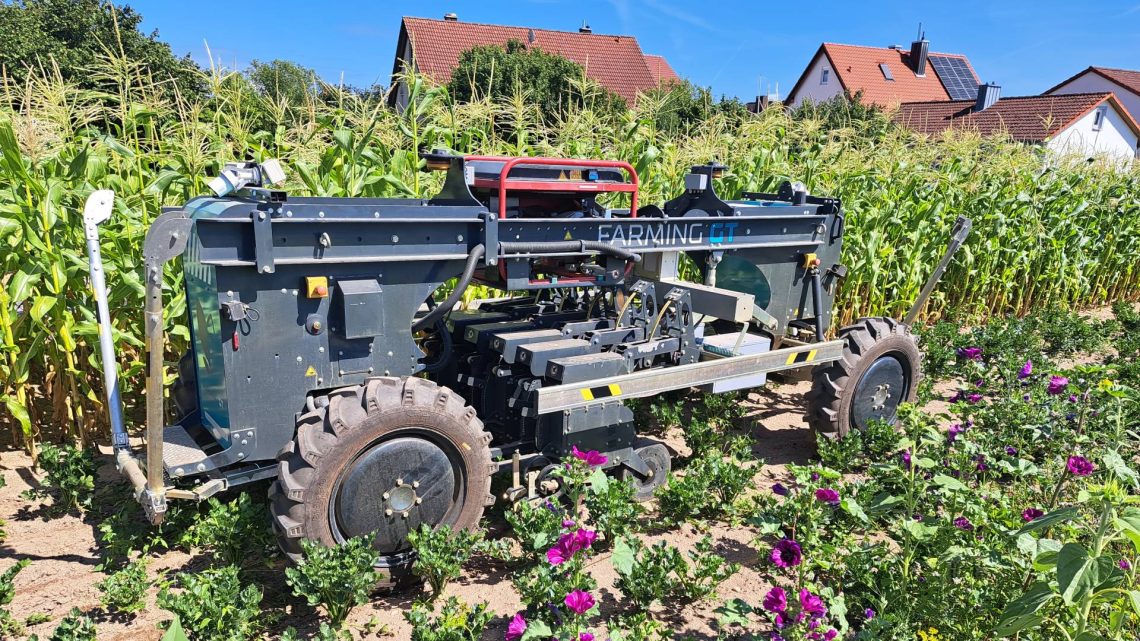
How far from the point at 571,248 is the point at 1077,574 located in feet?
9.93

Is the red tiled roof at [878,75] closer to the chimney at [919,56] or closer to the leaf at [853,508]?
the chimney at [919,56]

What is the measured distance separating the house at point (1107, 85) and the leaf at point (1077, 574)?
46.2 metres

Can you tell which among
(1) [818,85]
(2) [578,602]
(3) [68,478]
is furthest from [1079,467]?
(1) [818,85]

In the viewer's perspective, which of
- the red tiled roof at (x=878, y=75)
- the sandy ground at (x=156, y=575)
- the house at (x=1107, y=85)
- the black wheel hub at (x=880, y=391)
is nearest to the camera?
the sandy ground at (x=156, y=575)

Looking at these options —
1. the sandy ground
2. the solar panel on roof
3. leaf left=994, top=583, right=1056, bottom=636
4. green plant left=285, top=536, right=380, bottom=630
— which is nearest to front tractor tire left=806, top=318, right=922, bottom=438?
the sandy ground

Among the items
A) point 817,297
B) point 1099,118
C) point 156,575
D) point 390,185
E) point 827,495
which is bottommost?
point 156,575

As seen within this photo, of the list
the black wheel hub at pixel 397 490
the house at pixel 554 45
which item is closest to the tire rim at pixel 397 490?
the black wheel hub at pixel 397 490

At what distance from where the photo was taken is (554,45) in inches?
1638

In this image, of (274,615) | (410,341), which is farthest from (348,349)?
(274,615)

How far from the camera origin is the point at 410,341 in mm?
4223

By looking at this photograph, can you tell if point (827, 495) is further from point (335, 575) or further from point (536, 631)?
point (335, 575)

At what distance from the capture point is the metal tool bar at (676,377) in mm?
4311

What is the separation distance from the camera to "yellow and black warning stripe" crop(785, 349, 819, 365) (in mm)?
5531

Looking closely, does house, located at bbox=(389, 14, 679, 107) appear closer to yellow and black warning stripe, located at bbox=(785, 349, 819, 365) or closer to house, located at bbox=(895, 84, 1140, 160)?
house, located at bbox=(895, 84, 1140, 160)
